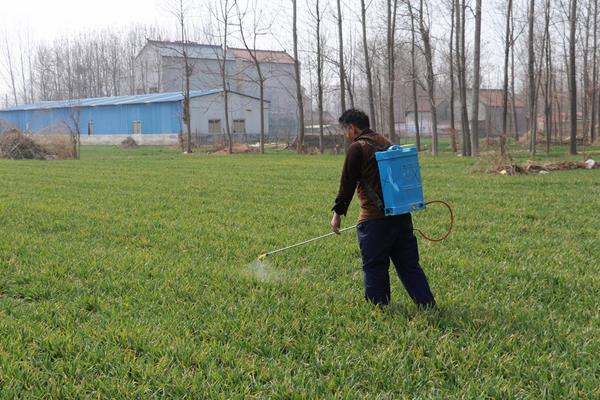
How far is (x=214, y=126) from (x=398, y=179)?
47987 millimetres

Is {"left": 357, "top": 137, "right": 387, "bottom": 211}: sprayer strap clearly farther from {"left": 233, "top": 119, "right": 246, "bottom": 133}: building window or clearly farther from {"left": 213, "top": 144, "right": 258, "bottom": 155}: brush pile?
{"left": 233, "top": 119, "right": 246, "bottom": 133}: building window

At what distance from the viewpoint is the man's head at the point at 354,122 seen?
4531mm

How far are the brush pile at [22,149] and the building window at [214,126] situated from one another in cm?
2343

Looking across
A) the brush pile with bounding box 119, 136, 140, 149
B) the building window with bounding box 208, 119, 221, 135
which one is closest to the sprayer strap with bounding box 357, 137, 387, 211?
the brush pile with bounding box 119, 136, 140, 149

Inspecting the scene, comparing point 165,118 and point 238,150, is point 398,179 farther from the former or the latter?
point 165,118

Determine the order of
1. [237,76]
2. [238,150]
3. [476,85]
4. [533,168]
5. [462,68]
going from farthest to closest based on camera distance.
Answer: [237,76] → [238,150] → [462,68] → [476,85] → [533,168]

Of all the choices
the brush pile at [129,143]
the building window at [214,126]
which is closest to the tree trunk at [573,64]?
the building window at [214,126]

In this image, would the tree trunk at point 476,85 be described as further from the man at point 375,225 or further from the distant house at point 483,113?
the distant house at point 483,113

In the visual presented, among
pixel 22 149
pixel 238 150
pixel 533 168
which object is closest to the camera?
pixel 533 168

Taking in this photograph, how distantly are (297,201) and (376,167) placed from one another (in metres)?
6.75

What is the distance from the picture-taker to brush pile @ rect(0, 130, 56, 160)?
27.7 m

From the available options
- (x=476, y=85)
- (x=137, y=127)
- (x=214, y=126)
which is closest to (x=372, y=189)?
(x=476, y=85)

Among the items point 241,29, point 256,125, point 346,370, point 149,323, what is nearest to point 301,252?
point 149,323

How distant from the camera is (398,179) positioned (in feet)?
14.1
